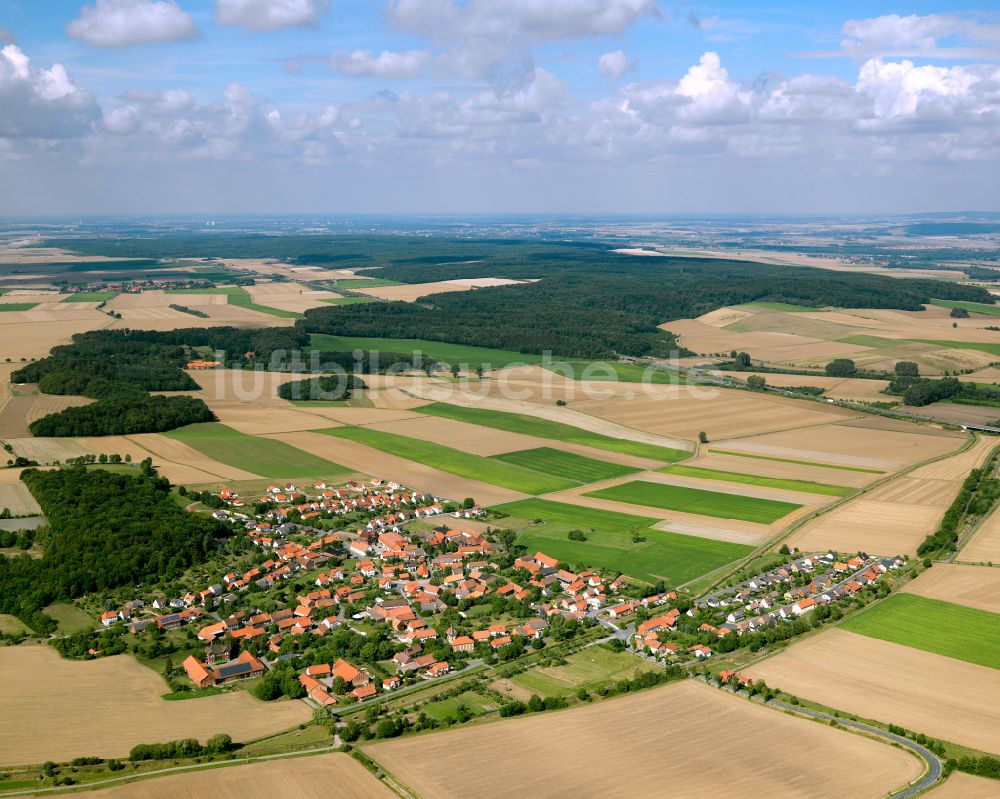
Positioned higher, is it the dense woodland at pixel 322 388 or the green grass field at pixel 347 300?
the green grass field at pixel 347 300

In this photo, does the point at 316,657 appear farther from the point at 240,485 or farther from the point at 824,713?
the point at 240,485

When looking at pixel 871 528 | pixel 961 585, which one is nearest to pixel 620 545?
pixel 871 528

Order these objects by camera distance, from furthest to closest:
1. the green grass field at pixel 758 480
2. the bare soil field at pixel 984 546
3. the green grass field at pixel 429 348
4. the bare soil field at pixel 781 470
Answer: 1. the green grass field at pixel 429 348
2. the bare soil field at pixel 781 470
3. the green grass field at pixel 758 480
4. the bare soil field at pixel 984 546

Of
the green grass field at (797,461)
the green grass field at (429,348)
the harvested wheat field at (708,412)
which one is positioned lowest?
the green grass field at (797,461)

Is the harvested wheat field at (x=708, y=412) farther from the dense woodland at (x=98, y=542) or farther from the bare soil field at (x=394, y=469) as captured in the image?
the dense woodland at (x=98, y=542)

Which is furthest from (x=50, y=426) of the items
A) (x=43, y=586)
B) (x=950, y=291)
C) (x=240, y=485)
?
(x=950, y=291)

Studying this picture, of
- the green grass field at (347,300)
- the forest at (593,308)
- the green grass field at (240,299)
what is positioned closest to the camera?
the forest at (593,308)

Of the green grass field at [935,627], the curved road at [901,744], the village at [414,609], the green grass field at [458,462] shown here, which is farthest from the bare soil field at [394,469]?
the curved road at [901,744]
